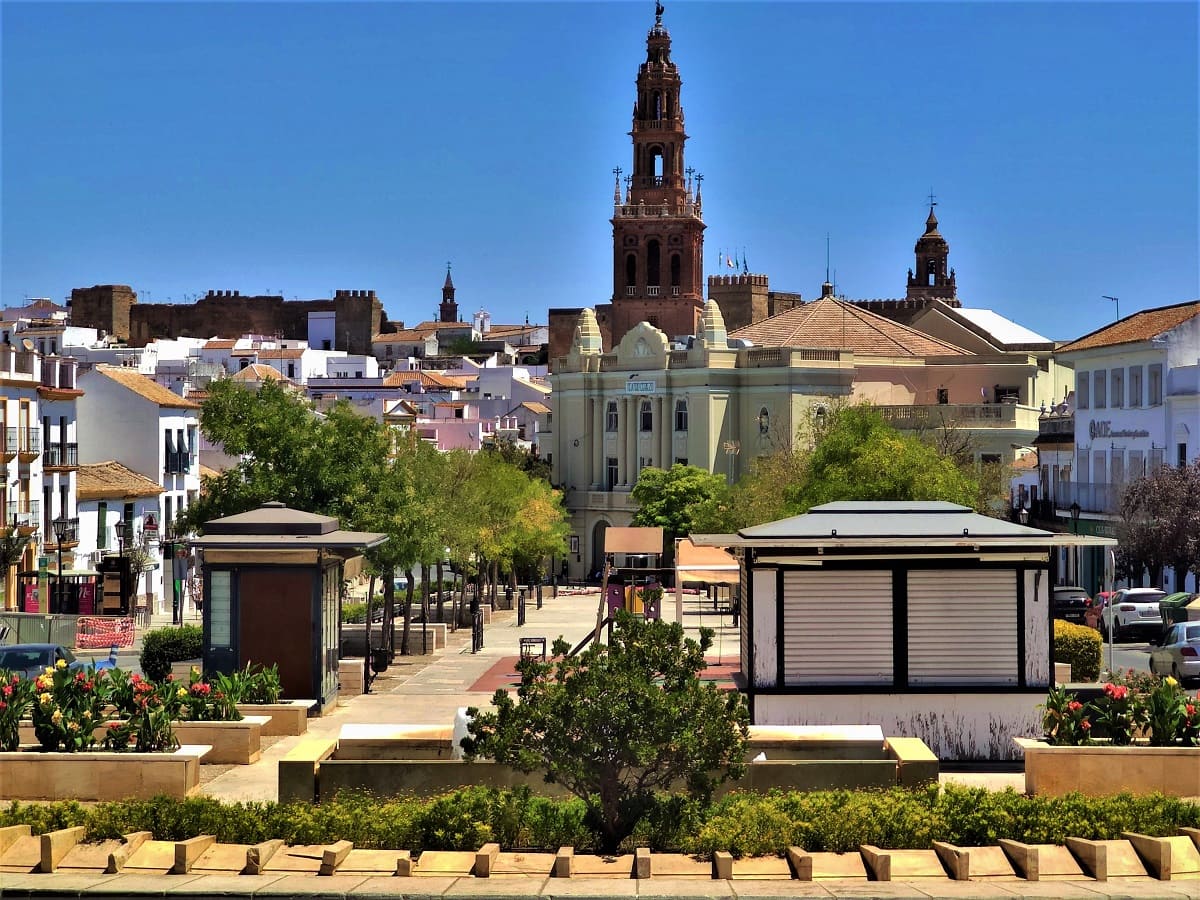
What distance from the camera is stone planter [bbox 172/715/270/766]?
77.0ft

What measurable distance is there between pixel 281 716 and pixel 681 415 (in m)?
80.3

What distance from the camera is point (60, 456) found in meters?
59.4

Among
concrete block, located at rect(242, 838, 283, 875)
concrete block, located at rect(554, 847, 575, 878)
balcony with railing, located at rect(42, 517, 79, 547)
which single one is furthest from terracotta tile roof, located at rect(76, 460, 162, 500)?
concrete block, located at rect(554, 847, 575, 878)

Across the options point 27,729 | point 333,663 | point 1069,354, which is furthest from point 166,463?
point 27,729

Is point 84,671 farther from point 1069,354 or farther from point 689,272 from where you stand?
point 689,272

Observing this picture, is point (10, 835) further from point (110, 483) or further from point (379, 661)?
→ point (110, 483)

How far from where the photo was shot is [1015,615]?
79.7 feet

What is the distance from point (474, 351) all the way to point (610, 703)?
180 metres

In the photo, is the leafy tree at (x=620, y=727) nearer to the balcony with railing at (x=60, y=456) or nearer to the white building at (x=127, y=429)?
the balcony with railing at (x=60, y=456)

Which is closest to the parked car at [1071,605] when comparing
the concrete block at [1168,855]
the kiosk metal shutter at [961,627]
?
the kiosk metal shutter at [961,627]

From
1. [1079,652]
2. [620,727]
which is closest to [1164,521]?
[1079,652]

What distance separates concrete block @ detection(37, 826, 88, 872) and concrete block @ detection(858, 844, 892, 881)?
7618mm

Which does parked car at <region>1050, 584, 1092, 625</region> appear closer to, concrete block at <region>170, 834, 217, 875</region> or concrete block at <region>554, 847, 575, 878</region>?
concrete block at <region>554, 847, 575, 878</region>

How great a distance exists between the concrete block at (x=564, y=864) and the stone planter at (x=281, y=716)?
8721 mm
